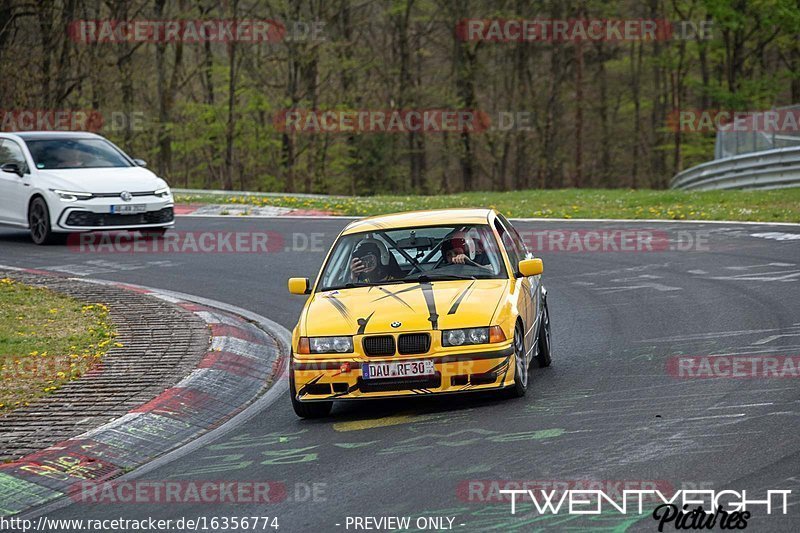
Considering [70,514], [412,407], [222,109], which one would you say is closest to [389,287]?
[412,407]

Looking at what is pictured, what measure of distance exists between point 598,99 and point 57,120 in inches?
1256

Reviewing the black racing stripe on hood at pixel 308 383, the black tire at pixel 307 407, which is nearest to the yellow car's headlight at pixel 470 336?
the black racing stripe on hood at pixel 308 383

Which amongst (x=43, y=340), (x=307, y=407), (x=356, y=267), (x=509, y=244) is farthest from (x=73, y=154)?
Result: (x=307, y=407)

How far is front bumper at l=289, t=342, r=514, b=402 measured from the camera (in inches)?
318

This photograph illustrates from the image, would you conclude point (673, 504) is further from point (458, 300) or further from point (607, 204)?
point (607, 204)

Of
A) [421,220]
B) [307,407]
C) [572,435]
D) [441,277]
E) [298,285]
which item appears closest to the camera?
[572,435]

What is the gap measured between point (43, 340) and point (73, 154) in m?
10.1

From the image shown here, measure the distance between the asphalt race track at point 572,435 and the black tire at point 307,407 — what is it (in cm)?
8

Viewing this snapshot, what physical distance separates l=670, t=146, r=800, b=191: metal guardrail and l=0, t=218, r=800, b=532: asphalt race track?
49.0ft

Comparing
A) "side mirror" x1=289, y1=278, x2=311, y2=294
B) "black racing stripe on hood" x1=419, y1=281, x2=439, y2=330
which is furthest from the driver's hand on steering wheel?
"black racing stripe on hood" x1=419, y1=281, x2=439, y2=330

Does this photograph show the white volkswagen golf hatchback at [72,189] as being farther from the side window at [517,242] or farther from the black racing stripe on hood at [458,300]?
the black racing stripe on hood at [458,300]

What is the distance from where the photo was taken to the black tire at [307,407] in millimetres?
8328

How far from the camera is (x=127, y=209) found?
63.1 feet

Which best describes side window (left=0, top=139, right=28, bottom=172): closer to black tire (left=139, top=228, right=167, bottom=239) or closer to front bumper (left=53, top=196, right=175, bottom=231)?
front bumper (left=53, top=196, right=175, bottom=231)
